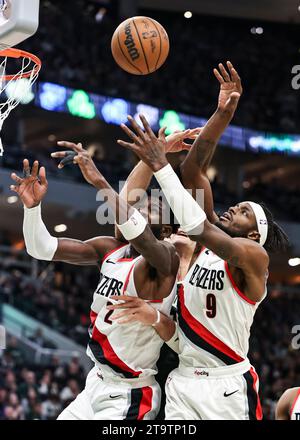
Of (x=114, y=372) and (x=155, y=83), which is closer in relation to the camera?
(x=114, y=372)

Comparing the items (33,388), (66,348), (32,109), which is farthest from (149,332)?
(32,109)

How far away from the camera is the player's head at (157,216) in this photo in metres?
5.07

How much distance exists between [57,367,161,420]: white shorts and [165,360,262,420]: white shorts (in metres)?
0.15

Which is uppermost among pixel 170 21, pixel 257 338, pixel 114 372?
pixel 170 21

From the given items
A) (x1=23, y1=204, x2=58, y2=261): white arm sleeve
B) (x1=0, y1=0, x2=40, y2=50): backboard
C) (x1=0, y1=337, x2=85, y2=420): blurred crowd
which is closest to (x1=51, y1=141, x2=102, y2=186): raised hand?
(x1=23, y1=204, x2=58, y2=261): white arm sleeve

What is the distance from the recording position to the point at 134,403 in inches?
194

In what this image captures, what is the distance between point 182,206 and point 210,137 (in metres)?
0.77

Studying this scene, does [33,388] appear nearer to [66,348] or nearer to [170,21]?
[66,348]

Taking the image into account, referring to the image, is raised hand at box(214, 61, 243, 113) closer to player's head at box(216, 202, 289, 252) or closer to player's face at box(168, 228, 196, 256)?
player's head at box(216, 202, 289, 252)

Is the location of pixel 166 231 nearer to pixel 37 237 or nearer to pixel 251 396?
pixel 37 237

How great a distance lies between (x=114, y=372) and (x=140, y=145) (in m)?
1.35

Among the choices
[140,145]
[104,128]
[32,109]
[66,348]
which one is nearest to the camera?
[140,145]

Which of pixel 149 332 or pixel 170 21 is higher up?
pixel 170 21

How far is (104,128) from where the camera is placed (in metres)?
21.0
